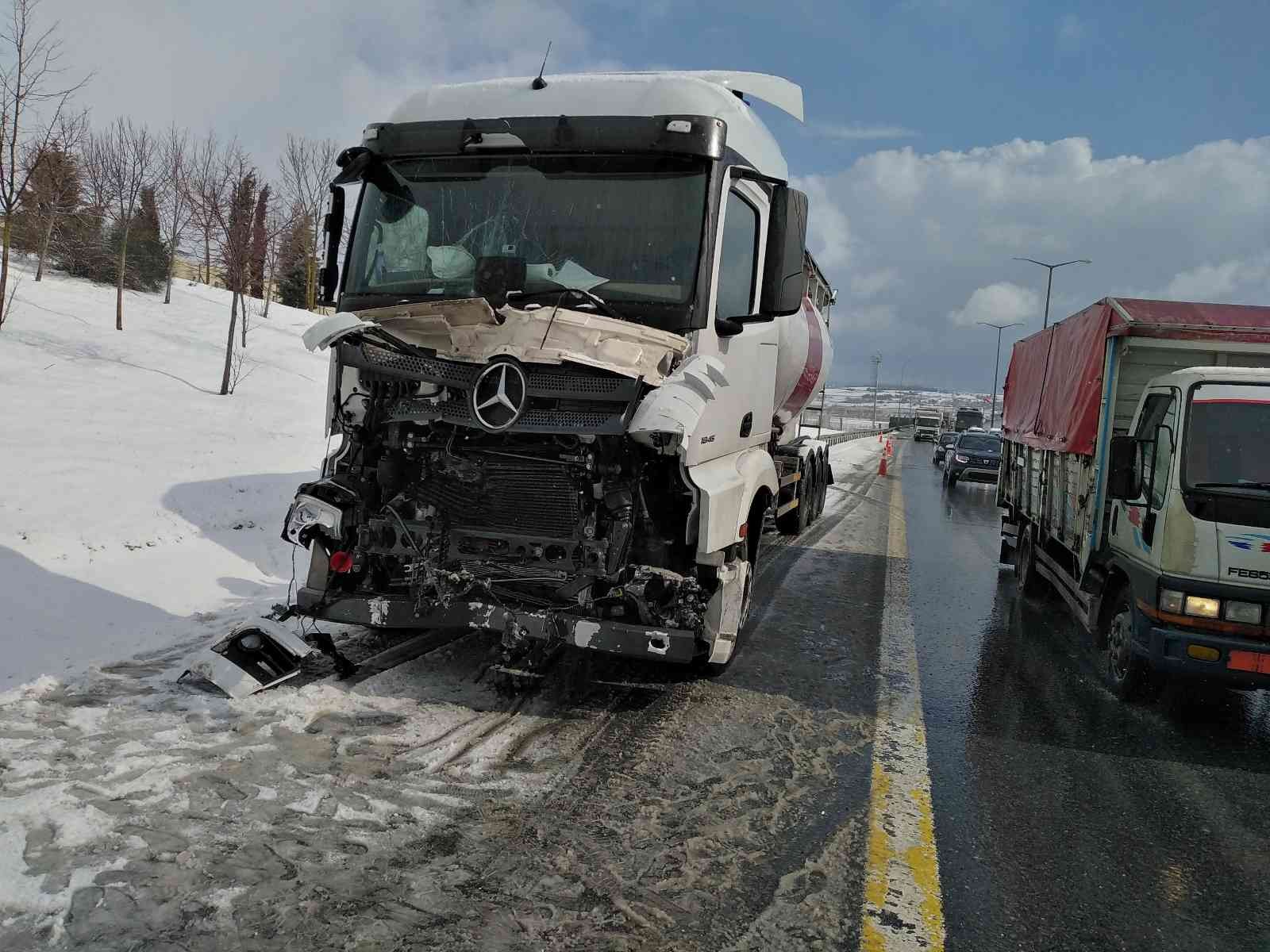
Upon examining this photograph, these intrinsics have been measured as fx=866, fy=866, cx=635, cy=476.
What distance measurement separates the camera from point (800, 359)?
9141mm

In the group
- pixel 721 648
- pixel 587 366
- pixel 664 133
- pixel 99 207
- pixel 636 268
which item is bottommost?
pixel 721 648

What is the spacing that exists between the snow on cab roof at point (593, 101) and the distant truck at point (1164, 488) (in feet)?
10.9

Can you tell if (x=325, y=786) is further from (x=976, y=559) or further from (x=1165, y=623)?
(x=976, y=559)

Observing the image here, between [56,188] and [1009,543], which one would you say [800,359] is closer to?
[1009,543]

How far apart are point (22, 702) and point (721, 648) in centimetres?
371

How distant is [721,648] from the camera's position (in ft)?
16.5

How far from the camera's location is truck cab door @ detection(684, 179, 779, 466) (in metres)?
5.18

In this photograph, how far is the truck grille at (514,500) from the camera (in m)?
4.92

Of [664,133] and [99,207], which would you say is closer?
[664,133]

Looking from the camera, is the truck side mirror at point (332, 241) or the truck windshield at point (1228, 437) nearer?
the truck windshield at point (1228, 437)

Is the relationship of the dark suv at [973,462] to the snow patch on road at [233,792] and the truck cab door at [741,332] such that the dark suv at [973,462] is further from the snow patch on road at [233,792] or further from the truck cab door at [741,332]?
the snow patch on road at [233,792]

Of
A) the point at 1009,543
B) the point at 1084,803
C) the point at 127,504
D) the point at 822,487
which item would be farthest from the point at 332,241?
the point at 822,487

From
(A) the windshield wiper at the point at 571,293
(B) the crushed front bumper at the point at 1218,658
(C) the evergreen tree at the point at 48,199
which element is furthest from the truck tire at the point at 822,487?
(C) the evergreen tree at the point at 48,199

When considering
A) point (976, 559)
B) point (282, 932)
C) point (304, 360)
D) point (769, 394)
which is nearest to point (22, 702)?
point (282, 932)
